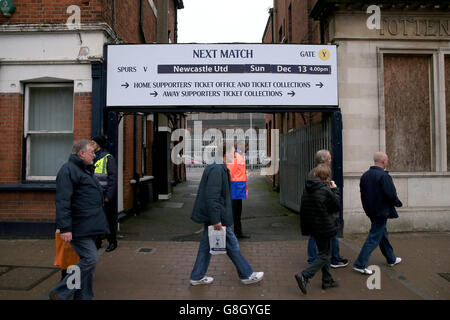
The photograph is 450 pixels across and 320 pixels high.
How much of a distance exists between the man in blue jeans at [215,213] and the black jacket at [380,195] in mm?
1819

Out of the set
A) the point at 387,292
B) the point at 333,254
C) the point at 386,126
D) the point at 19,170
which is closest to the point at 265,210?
the point at 386,126

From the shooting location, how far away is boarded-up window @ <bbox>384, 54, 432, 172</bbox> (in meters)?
7.19

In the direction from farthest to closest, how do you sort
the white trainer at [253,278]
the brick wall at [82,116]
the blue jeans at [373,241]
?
the brick wall at [82,116] < the blue jeans at [373,241] < the white trainer at [253,278]

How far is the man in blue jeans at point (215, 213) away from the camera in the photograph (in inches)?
156

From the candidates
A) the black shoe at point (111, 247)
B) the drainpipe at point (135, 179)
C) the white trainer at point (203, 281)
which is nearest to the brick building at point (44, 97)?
the black shoe at point (111, 247)

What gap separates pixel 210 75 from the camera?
6.27 metres

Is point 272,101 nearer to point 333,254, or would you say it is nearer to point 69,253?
point 333,254

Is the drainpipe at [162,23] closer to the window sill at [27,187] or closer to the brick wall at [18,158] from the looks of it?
the brick wall at [18,158]

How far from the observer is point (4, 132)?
21.9 ft

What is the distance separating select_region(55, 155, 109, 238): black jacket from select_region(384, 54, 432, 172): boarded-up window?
6200 millimetres

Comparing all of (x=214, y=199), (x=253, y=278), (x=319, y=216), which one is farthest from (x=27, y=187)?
(x=319, y=216)

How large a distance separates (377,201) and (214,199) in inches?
90.8

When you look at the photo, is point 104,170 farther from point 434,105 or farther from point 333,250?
point 434,105

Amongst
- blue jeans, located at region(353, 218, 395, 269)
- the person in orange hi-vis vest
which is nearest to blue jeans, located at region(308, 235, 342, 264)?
blue jeans, located at region(353, 218, 395, 269)
